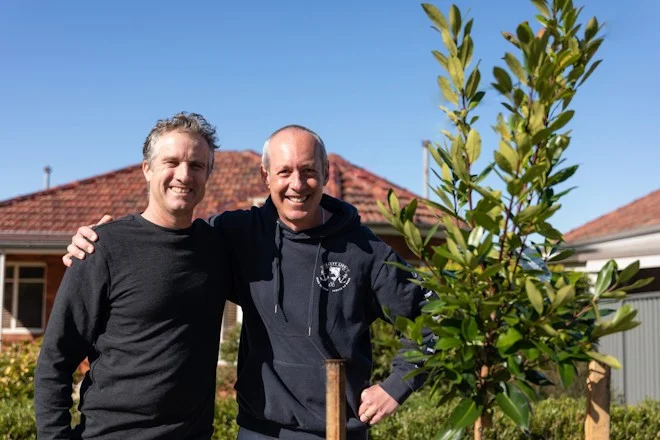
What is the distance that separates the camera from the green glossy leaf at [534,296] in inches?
70.3

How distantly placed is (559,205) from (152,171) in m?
1.60

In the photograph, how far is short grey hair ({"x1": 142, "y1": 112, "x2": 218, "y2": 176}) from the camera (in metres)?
2.92

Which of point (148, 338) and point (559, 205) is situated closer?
point (559, 205)

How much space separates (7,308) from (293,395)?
1428 centimetres

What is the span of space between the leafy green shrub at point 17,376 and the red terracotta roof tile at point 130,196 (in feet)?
17.7

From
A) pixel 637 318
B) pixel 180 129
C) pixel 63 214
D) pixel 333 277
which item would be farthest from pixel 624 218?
pixel 180 129

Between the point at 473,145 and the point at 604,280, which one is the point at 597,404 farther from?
the point at 473,145

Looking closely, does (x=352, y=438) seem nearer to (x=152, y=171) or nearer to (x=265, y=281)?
(x=265, y=281)

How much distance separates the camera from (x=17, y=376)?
841cm

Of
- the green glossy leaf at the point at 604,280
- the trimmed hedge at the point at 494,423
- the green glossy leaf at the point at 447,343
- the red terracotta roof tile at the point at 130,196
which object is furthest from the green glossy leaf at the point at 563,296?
the red terracotta roof tile at the point at 130,196

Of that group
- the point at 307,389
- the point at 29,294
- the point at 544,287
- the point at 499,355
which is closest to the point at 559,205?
the point at 544,287

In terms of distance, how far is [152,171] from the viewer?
9.56 feet

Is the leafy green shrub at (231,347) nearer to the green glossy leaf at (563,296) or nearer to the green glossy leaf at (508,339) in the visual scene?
the green glossy leaf at (508,339)

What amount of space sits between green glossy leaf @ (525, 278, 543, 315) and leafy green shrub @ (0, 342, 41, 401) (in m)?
7.21
